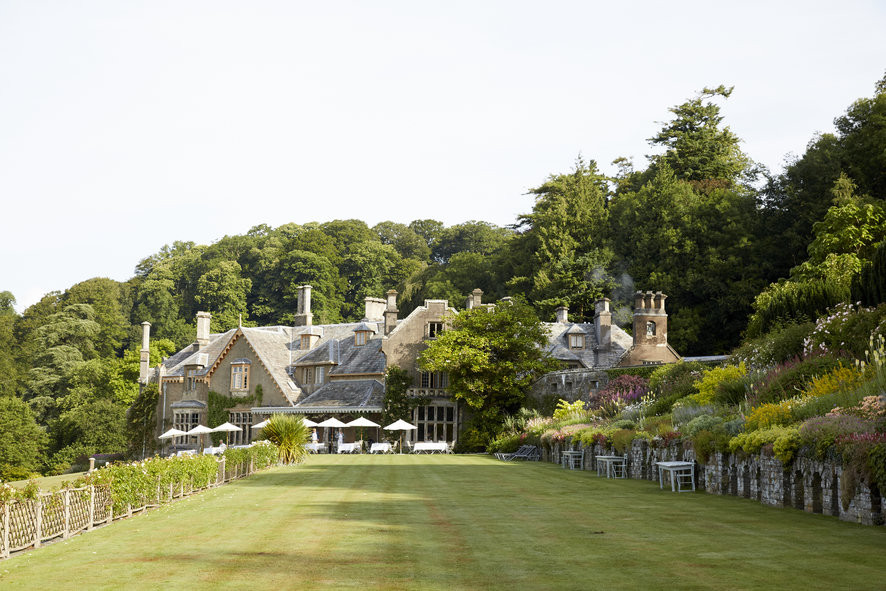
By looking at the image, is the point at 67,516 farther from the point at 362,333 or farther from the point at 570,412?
the point at 362,333

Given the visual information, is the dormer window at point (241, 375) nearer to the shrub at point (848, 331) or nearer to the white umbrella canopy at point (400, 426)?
the white umbrella canopy at point (400, 426)

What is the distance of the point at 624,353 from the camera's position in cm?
5241

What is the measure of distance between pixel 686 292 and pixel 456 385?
1946 centimetres

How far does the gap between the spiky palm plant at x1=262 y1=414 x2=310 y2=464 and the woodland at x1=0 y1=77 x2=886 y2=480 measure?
18.7 m

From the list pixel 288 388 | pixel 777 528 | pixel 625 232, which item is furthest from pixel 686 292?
pixel 777 528

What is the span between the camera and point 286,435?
115 feet

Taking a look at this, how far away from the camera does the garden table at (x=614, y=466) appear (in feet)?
79.3

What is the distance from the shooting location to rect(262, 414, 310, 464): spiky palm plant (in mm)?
34938

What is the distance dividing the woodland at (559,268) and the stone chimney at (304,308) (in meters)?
14.3

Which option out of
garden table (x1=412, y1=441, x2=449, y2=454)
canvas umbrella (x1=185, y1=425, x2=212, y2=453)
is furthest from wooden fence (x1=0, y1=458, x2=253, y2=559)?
canvas umbrella (x1=185, y1=425, x2=212, y2=453)

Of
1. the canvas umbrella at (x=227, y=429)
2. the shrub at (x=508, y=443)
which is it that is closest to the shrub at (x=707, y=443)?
the shrub at (x=508, y=443)

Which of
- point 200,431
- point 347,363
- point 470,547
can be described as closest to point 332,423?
point 200,431

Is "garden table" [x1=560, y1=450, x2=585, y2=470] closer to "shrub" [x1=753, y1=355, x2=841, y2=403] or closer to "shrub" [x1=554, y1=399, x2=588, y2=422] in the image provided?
"shrub" [x1=554, y1=399, x2=588, y2=422]

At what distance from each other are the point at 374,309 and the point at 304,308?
5.29 m
